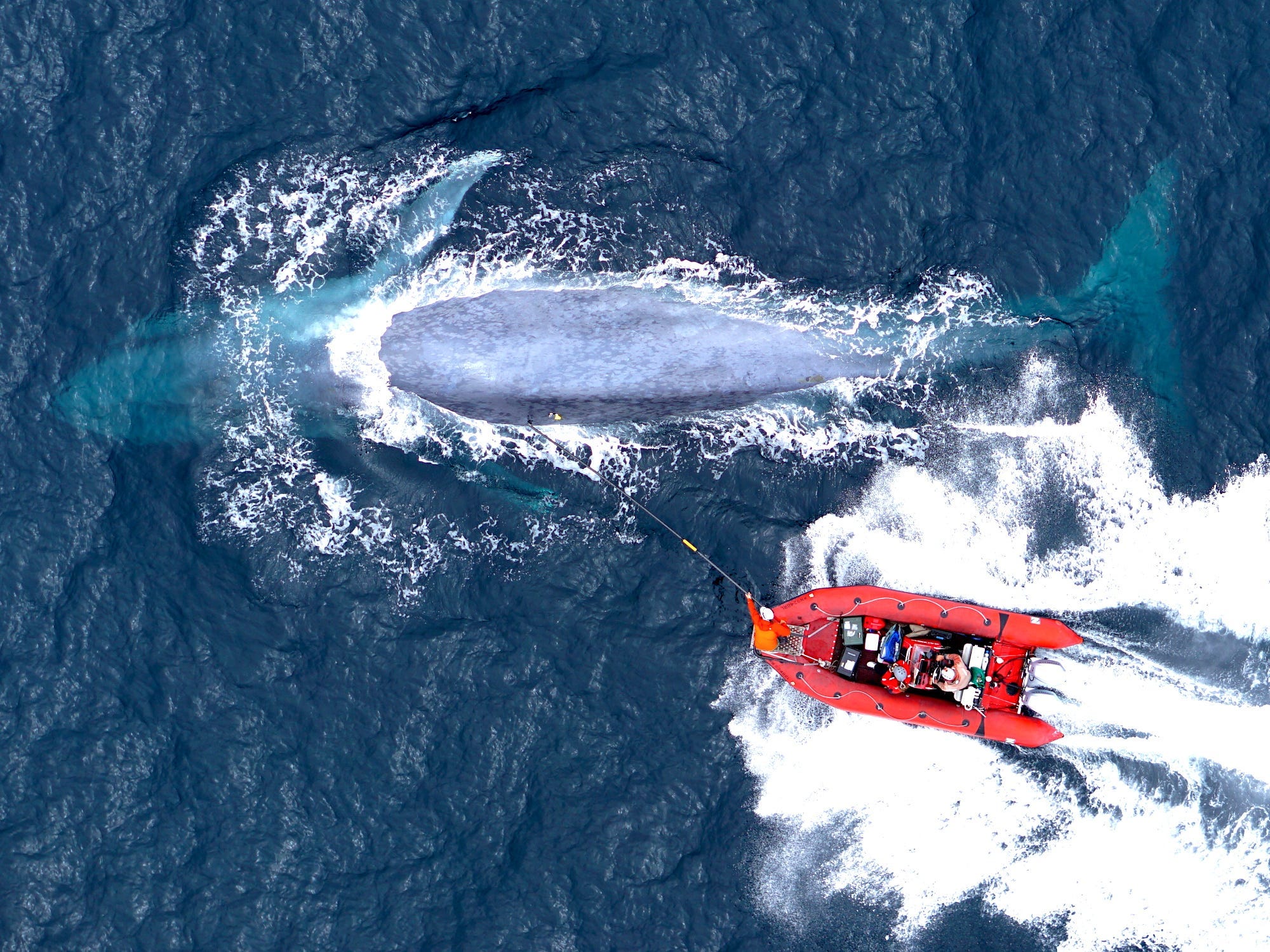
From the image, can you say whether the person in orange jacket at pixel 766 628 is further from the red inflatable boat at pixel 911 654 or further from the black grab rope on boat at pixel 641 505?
the black grab rope on boat at pixel 641 505

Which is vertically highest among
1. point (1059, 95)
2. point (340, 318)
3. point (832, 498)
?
point (1059, 95)

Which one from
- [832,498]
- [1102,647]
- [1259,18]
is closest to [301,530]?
[832,498]

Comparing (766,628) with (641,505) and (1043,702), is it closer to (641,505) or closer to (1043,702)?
(641,505)

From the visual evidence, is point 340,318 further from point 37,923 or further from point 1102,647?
point 1102,647

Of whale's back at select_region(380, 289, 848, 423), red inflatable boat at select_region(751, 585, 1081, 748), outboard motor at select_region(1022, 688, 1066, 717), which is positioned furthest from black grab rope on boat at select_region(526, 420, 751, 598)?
outboard motor at select_region(1022, 688, 1066, 717)

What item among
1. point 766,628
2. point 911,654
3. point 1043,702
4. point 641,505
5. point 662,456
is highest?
point 662,456

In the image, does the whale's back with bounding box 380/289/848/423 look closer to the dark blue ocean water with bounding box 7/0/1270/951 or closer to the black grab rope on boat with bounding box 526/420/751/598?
the dark blue ocean water with bounding box 7/0/1270/951

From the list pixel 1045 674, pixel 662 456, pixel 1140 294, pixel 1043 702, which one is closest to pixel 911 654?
pixel 1045 674
